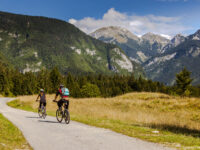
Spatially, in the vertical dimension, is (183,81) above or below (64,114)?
above

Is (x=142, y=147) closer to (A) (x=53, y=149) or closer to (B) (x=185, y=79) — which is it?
(A) (x=53, y=149)

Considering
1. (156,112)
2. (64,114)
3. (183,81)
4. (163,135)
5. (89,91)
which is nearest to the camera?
(163,135)

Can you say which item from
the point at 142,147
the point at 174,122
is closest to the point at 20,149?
the point at 142,147

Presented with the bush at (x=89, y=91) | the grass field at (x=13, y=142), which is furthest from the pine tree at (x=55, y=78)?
the grass field at (x=13, y=142)

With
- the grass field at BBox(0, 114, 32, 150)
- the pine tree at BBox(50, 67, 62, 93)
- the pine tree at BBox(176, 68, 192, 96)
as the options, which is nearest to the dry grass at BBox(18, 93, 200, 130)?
the grass field at BBox(0, 114, 32, 150)

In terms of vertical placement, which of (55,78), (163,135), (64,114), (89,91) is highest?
(55,78)

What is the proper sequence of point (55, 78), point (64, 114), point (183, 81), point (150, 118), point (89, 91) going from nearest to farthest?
point (64, 114) → point (150, 118) → point (183, 81) → point (55, 78) → point (89, 91)

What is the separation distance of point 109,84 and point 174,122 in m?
130

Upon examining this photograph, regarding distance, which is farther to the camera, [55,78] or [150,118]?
[55,78]

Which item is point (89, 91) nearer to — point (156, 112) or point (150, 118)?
point (156, 112)

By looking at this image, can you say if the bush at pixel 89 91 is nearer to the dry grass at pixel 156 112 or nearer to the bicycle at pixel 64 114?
the dry grass at pixel 156 112

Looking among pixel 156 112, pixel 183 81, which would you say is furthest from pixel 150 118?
pixel 183 81

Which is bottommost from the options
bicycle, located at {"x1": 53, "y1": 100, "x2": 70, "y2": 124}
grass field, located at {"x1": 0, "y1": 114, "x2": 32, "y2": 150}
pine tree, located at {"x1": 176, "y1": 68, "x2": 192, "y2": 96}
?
grass field, located at {"x1": 0, "y1": 114, "x2": 32, "y2": 150}

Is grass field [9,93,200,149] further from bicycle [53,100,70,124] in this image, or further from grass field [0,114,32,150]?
grass field [0,114,32,150]
